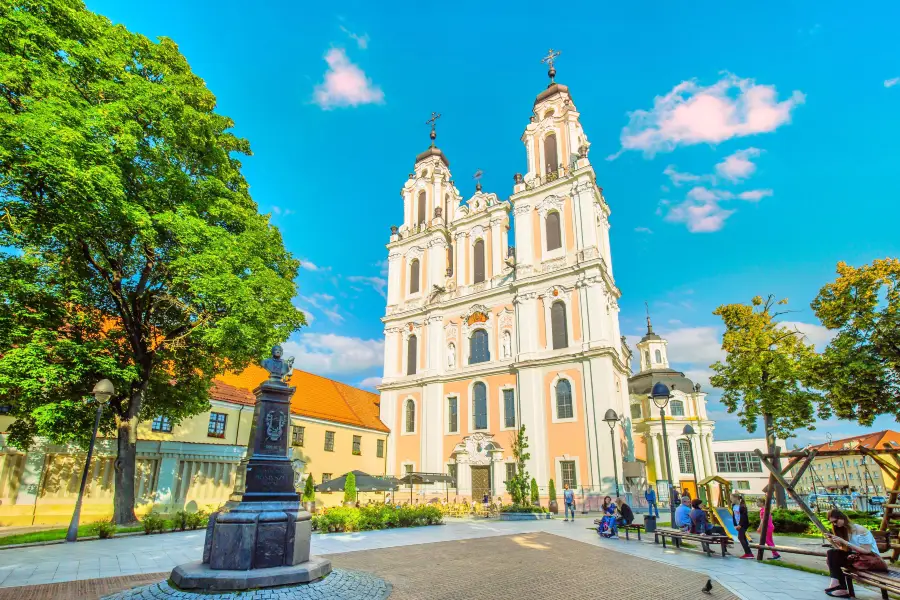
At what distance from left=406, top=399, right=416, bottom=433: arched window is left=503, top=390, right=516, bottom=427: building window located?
7.87 metres

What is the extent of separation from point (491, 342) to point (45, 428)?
86.5 feet

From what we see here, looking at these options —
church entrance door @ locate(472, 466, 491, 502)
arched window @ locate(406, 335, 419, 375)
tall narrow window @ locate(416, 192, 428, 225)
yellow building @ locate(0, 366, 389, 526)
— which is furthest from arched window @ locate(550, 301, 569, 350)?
tall narrow window @ locate(416, 192, 428, 225)

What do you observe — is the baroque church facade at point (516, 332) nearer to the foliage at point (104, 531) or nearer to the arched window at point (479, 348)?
the arched window at point (479, 348)

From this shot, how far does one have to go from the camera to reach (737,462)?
6219 centimetres

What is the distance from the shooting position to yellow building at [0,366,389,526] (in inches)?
672

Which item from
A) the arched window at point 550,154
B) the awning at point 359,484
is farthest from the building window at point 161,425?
the arched window at point 550,154

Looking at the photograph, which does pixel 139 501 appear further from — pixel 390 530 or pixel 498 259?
pixel 498 259

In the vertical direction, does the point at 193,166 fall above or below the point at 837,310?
above

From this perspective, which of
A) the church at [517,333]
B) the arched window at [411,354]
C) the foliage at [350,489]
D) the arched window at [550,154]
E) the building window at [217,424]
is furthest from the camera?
the arched window at [411,354]

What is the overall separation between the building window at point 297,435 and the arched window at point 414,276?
53.0 ft

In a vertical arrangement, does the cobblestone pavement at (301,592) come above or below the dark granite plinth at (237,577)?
below

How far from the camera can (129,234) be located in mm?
14203

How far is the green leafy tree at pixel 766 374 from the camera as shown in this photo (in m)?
21.9

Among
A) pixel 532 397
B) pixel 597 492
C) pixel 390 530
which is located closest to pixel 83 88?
pixel 390 530
